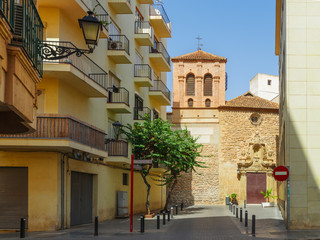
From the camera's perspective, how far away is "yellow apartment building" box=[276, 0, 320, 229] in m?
21.0

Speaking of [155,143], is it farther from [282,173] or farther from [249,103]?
[249,103]

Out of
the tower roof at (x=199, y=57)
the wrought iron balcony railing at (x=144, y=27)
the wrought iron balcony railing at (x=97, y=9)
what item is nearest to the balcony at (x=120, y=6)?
the wrought iron balcony railing at (x=97, y=9)

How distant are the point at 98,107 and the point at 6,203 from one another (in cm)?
787

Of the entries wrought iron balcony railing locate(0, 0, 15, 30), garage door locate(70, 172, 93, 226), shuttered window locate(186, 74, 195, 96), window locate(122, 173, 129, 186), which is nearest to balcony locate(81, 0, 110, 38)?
garage door locate(70, 172, 93, 226)

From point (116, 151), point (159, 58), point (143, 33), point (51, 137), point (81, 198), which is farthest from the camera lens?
point (159, 58)

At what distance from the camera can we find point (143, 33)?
34.8 m

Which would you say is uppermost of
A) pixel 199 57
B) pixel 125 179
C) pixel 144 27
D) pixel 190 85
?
pixel 199 57

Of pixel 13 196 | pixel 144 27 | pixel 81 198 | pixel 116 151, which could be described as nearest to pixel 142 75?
pixel 144 27

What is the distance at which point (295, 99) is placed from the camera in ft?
70.9

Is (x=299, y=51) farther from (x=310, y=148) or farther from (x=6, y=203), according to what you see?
(x=6, y=203)

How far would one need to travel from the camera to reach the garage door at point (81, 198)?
23156 millimetres

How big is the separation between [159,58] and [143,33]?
5286 millimetres

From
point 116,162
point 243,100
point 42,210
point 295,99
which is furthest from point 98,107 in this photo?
point 243,100

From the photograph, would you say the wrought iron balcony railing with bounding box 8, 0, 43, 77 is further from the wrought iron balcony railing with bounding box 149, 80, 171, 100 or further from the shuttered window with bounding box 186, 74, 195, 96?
the shuttered window with bounding box 186, 74, 195, 96
